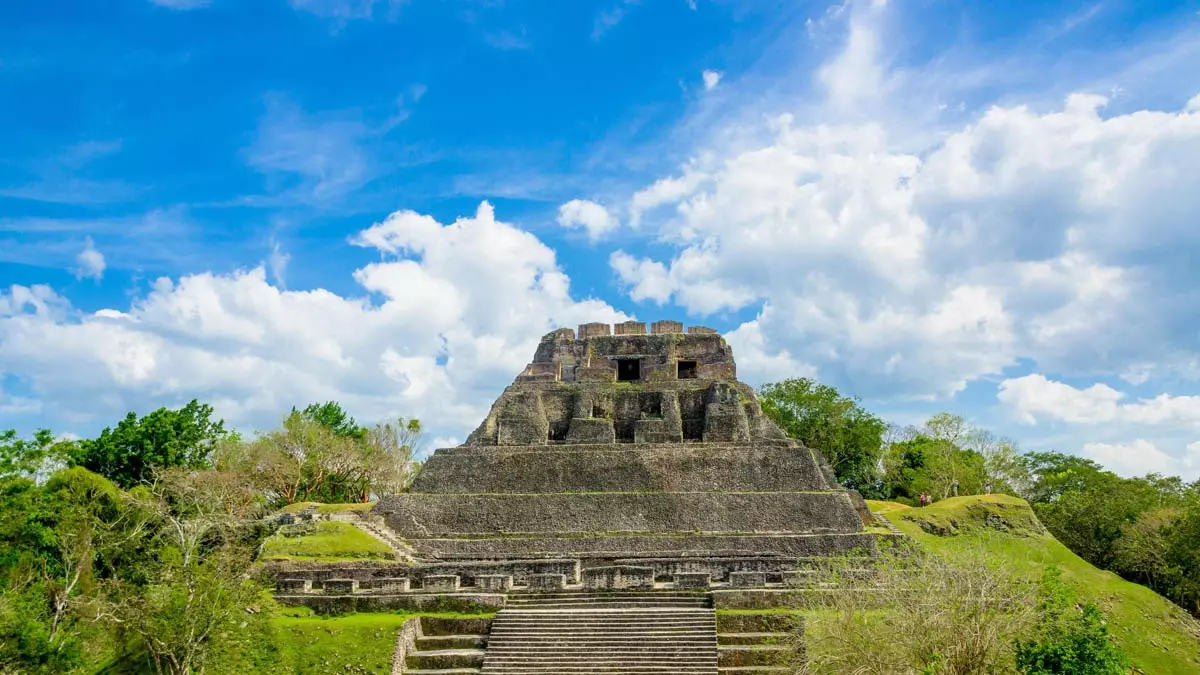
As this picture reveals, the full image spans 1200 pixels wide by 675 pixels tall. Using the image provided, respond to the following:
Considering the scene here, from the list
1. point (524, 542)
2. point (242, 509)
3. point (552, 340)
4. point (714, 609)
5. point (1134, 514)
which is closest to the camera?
point (714, 609)

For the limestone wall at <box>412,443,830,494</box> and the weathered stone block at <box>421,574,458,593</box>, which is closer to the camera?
the weathered stone block at <box>421,574,458,593</box>

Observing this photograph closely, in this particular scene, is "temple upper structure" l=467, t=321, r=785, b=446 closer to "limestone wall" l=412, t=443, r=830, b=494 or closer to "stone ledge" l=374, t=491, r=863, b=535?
"limestone wall" l=412, t=443, r=830, b=494

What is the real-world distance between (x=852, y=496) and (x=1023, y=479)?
17545 mm

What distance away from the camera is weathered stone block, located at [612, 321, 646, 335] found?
31344mm

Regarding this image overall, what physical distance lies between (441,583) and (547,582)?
2.29m

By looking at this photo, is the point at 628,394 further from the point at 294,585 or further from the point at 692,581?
the point at 294,585

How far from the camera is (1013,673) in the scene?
1168 cm

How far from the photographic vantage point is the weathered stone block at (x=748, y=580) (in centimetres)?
1683

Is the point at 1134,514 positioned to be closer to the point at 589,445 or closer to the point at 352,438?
the point at 589,445

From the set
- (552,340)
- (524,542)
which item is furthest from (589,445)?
(552,340)

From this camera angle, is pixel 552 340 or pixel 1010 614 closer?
pixel 1010 614

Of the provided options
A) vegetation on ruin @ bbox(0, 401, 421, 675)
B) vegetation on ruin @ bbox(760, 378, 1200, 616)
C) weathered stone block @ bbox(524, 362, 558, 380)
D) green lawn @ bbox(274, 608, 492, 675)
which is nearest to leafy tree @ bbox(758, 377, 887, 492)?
vegetation on ruin @ bbox(760, 378, 1200, 616)

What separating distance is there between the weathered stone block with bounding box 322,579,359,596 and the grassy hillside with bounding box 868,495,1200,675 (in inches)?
464

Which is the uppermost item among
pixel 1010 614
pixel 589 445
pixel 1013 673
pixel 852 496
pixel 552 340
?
pixel 552 340
